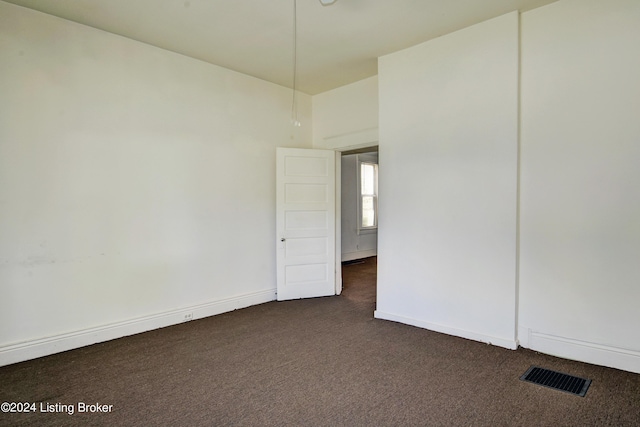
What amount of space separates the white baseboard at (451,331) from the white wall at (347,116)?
88.1 inches

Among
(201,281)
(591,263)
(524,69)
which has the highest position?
(524,69)

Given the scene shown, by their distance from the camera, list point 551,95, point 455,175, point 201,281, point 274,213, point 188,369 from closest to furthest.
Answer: point 188,369 → point 551,95 → point 455,175 → point 201,281 → point 274,213

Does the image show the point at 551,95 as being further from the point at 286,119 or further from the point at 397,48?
the point at 286,119

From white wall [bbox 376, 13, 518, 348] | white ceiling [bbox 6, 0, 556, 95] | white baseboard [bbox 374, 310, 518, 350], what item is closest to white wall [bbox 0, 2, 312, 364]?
white ceiling [bbox 6, 0, 556, 95]

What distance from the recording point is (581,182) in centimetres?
284

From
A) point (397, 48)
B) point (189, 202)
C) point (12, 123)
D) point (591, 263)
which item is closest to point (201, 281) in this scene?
point (189, 202)

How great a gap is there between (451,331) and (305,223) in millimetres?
2359

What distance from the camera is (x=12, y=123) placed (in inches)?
115

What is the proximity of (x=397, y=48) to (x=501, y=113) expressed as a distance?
4.45ft

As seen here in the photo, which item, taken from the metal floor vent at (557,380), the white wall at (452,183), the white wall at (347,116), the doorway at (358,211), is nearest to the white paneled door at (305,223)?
the white wall at (347,116)

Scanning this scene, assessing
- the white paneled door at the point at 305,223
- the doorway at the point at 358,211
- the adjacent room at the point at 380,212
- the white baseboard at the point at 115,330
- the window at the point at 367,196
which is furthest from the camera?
the window at the point at 367,196

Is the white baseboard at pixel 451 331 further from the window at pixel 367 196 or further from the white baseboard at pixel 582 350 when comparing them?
the window at pixel 367 196

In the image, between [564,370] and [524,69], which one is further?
[524,69]

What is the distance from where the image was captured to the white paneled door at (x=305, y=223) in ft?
15.8
